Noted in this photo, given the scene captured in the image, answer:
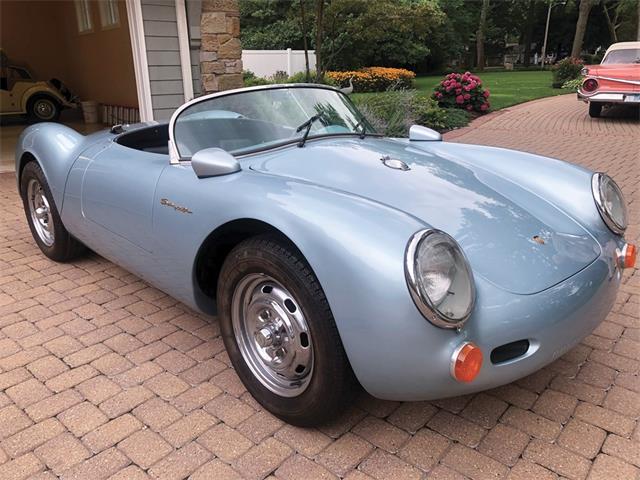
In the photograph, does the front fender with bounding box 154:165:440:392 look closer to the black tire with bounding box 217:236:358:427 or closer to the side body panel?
the black tire with bounding box 217:236:358:427

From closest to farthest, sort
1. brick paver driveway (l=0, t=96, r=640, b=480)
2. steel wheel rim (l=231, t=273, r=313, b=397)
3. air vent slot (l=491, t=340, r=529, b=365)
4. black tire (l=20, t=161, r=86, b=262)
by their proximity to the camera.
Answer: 1. air vent slot (l=491, t=340, r=529, b=365)
2. brick paver driveway (l=0, t=96, r=640, b=480)
3. steel wheel rim (l=231, t=273, r=313, b=397)
4. black tire (l=20, t=161, r=86, b=262)

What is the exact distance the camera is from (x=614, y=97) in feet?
36.2

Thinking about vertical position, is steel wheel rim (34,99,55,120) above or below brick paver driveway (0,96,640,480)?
above

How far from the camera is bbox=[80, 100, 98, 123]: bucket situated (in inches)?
468

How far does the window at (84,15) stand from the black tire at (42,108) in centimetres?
179

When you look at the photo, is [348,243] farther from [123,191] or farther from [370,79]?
[370,79]

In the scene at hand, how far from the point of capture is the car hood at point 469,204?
203 centimetres

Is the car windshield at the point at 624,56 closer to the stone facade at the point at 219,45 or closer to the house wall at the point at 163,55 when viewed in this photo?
the stone facade at the point at 219,45

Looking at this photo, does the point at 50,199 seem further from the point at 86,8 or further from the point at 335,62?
the point at 335,62

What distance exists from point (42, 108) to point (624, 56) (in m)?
13.3

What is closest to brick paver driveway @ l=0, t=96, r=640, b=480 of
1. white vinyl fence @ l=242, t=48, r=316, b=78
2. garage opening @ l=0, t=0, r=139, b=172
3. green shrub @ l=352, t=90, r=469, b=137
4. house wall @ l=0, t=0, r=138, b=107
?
green shrub @ l=352, t=90, r=469, b=137

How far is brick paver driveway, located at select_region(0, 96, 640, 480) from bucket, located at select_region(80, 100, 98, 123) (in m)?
9.85

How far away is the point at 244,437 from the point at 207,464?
0.19m

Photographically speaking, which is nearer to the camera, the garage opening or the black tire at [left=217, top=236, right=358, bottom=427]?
the black tire at [left=217, top=236, right=358, bottom=427]
